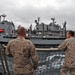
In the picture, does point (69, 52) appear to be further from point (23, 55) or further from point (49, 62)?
point (23, 55)

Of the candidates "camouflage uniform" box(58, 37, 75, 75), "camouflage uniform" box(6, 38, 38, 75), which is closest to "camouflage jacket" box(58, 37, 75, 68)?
"camouflage uniform" box(58, 37, 75, 75)

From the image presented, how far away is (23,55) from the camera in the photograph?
171 inches

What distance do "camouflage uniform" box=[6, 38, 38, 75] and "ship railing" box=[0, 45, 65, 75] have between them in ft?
2.84

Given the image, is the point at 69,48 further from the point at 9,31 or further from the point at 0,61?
the point at 9,31

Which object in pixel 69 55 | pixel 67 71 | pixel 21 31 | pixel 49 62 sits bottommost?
pixel 67 71

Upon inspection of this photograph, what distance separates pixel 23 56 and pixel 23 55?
0.02 meters

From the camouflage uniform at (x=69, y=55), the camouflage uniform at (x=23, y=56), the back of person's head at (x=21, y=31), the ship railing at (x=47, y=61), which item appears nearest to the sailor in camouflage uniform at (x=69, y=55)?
the camouflage uniform at (x=69, y=55)

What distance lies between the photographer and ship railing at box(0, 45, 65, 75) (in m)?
5.26

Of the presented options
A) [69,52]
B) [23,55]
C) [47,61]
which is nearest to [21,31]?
[23,55]

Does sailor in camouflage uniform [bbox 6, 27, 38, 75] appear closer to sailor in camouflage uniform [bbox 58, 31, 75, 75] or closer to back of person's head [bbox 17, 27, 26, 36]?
back of person's head [bbox 17, 27, 26, 36]

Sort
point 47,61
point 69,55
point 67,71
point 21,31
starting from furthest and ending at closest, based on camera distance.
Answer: point 47,61 < point 67,71 < point 69,55 < point 21,31

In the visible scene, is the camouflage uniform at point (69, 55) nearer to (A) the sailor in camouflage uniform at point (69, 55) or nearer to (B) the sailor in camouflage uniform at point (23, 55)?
(A) the sailor in camouflage uniform at point (69, 55)

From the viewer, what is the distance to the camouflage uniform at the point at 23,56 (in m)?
4.31

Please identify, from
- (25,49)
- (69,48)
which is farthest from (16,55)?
(69,48)
